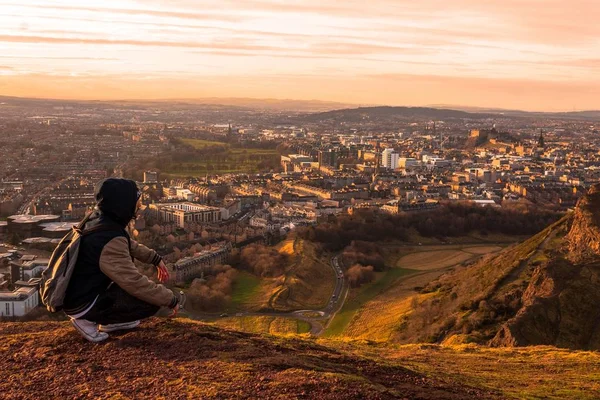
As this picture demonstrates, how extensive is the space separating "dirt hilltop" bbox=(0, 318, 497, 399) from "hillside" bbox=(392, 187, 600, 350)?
34.7 feet

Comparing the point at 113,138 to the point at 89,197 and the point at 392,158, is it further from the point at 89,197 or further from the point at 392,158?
the point at 89,197

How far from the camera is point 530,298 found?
19828 millimetres

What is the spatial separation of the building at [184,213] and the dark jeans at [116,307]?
40.9 meters

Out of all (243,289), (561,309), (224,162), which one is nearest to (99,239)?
(561,309)

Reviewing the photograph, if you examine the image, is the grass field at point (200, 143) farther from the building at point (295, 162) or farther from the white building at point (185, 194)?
the white building at point (185, 194)

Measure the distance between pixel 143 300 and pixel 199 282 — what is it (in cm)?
2591

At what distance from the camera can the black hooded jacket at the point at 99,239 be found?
679 centimetres

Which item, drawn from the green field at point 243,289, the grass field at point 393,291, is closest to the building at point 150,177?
the grass field at point 393,291

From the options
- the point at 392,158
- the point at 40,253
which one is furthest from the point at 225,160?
the point at 40,253

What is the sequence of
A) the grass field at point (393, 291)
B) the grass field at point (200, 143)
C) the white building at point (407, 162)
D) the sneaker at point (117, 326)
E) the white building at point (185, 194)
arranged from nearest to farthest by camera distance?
the sneaker at point (117, 326) → the grass field at point (393, 291) → the white building at point (185, 194) → the white building at point (407, 162) → the grass field at point (200, 143)

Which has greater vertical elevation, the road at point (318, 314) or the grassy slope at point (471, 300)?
the grassy slope at point (471, 300)

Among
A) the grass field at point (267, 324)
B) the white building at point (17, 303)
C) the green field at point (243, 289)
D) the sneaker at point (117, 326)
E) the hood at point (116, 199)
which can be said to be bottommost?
the green field at point (243, 289)

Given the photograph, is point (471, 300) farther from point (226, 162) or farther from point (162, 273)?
point (226, 162)

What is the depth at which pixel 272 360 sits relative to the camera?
715cm
